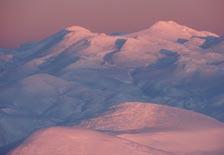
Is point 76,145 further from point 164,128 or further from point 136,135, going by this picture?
point 164,128

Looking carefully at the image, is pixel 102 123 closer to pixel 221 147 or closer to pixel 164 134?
pixel 164 134

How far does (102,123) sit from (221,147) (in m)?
31.4

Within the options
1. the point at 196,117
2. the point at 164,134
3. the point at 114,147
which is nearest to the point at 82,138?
the point at 114,147

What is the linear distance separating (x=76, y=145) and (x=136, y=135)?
828 inches

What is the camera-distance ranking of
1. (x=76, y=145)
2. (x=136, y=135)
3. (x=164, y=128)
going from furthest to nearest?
(x=164, y=128), (x=136, y=135), (x=76, y=145)

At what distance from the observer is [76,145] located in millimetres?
95438

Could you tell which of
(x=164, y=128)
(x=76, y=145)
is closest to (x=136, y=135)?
(x=164, y=128)

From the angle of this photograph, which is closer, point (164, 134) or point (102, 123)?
point (164, 134)

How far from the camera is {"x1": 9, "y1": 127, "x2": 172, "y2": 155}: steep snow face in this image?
93250 mm

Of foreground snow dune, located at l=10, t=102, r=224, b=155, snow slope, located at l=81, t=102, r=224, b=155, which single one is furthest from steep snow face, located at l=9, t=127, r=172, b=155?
snow slope, located at l=81, t=102, r=224, b=155

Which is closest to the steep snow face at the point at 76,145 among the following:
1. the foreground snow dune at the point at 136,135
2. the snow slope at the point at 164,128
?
the foreground snow dune at the point at 136,135

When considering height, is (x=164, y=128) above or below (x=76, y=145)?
below

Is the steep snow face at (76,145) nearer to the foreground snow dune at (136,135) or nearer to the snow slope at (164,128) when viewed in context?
the foreground snow dune at (136,135)

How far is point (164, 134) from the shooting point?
386ft
